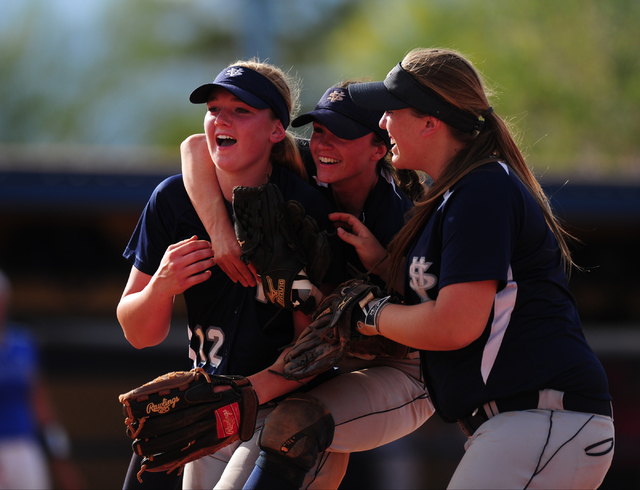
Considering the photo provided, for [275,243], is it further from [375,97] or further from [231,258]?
[375,97]

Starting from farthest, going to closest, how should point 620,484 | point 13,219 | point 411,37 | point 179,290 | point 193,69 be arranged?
point 193,69 < point 411,37 < point 13,219 < point 620,484 < point 179,290

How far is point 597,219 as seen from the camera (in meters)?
6.22

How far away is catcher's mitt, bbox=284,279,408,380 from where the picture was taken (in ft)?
6.88

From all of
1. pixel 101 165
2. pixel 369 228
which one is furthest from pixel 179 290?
pixel 101 165

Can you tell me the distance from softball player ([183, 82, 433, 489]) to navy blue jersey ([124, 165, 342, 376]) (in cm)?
10

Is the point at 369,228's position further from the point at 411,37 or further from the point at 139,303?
the point at 411,37

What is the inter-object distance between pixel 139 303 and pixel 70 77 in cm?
2185

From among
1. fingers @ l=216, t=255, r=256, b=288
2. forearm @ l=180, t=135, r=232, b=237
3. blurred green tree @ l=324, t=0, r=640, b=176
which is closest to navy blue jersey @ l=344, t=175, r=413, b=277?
fingers @ l=216, t=255, r=256, b=288

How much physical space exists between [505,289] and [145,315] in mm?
1112

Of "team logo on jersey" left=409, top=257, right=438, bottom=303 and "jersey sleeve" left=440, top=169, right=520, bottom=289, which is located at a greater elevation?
"jersey sleeve" left=440, top=169, right=520, bottom=289

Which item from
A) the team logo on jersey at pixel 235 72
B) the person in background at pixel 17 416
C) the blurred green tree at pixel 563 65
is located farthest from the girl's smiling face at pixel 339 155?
the blurred green tree at pixel 563 65

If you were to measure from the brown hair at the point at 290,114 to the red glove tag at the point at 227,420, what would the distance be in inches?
33.2

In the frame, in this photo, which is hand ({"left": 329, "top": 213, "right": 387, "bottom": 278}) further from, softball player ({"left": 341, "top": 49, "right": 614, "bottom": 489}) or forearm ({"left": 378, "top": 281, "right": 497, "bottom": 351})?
forearm ({"left": 378, "top": 281, "right": 497, "bottom": 351})

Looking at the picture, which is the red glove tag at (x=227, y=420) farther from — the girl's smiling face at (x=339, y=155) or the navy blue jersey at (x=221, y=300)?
the girl's smiling face at (x=339, y=155)
